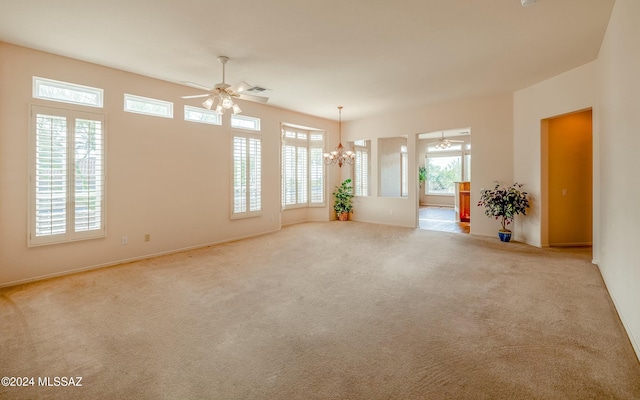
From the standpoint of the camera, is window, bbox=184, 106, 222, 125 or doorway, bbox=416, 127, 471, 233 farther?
doorway, bbox=416, 127, 471, 233

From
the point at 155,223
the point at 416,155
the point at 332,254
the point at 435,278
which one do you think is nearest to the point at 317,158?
the point at 416,155

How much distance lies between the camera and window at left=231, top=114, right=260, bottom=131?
659 cm

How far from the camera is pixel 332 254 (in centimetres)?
535

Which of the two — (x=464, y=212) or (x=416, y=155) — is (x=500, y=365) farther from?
(x=464, y=212)

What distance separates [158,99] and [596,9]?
6396 millimetres

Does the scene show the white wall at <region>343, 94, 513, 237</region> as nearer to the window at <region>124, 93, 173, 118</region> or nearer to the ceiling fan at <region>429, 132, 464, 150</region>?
the ceiling fan at <region>429, 132, 464, 150</region>

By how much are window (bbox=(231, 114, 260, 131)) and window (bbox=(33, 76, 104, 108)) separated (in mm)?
2491

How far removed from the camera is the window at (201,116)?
576cm

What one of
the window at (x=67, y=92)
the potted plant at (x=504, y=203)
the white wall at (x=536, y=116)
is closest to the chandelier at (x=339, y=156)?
the potted plant at (x=504, y=203)

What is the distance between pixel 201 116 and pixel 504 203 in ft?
21.5

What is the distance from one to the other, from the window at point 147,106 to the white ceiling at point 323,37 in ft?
1.49

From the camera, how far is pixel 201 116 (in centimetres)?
598

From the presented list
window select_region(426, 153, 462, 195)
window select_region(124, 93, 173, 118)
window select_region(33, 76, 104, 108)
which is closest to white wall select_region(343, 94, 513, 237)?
window select_region(124, 93, 173, 118)

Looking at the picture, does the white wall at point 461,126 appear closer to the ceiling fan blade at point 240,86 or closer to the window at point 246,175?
the window at point 246,175
